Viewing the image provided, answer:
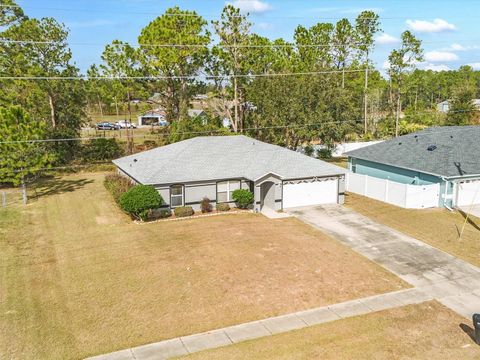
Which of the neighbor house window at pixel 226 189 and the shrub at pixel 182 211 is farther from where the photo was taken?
the neighbor house window at pixel 226 189

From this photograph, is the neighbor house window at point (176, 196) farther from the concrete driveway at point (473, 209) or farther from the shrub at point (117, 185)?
the concrete driveway at point (473, 209)

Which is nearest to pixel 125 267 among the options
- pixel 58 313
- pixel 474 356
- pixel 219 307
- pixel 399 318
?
pixel 58 313

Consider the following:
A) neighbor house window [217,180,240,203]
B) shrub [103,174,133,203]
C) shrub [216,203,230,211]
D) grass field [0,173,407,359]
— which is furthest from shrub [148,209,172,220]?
neighbor house window [217,180,240,203]

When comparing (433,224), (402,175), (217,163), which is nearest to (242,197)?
(217,163)

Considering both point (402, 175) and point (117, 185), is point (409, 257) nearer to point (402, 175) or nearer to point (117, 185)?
point (402, 175)

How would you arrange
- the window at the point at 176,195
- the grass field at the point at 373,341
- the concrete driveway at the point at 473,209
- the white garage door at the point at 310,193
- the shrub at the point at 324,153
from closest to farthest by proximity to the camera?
the grass field at the point at 373,341
the window at the point at 176,195
the concrete driveway at the point at 473,209
the white garage door at the point at 310,193
the shrub at the point at 324,153

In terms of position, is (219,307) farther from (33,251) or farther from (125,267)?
(33,251)

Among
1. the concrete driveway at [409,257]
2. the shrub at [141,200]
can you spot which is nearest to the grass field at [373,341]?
the concrete driveway at [409,257]
